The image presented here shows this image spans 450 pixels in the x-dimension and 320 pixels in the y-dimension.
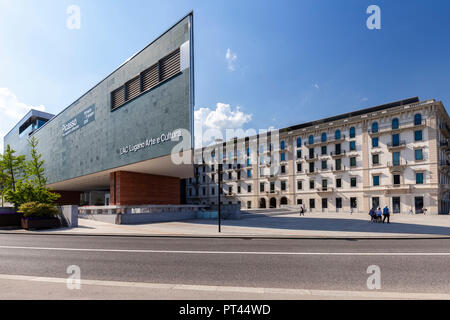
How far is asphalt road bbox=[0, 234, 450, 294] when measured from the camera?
18.2ft

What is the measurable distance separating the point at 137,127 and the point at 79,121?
1397 cm

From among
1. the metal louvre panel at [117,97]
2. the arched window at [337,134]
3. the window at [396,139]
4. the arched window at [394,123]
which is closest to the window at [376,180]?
the window at [396,139]

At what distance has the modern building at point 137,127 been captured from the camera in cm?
2330

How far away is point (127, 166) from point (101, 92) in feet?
37.0

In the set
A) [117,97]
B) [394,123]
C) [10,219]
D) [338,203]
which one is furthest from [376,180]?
[10,219]

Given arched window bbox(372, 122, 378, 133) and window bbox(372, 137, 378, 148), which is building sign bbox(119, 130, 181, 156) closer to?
window bbox(372, 137, 378, 148)

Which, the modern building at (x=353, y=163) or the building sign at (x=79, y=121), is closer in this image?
the building sign at (x=79, y=121)

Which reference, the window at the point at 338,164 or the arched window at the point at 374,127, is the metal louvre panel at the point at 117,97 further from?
the arched window at the point at 374,127

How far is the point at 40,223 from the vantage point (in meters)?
19.7

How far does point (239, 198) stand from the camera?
58688mm

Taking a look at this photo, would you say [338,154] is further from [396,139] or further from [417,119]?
[417,119]

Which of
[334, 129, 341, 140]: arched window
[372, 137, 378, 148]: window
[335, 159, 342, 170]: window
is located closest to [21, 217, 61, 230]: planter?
[335, 159, 342, 170]: window

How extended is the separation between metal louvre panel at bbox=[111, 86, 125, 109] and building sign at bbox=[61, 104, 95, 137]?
4768mm

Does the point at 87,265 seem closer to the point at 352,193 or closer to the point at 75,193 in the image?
the point at 352,193
